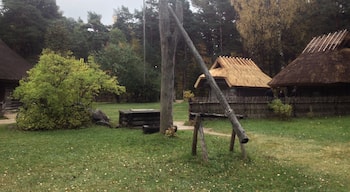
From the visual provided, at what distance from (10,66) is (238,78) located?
1773cm

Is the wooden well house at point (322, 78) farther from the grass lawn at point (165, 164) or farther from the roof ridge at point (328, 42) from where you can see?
the grass lawn at point (165, 164)

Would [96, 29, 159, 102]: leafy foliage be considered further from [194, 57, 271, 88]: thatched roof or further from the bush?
the bush

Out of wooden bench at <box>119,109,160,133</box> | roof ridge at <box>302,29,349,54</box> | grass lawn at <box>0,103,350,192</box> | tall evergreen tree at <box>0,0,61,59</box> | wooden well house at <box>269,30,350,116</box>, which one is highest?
tall evergreen tree at <box>0,0,61,59</box>

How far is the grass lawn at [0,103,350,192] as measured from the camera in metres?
6.40

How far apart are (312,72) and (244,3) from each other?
15.5 meters

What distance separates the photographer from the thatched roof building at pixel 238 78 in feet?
82.7

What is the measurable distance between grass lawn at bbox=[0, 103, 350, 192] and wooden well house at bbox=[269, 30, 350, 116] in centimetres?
638

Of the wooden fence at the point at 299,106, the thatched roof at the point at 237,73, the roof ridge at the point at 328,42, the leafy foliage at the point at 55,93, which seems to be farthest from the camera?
the thatched roof at the point at 237,73

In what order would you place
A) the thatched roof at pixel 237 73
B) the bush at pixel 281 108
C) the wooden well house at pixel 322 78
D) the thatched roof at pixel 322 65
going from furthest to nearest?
the thatched roof at pixel 237 73, the thatched roof at pixel 322 65, the wooden well house at pixel 322 78, the bush at pixel 281 108

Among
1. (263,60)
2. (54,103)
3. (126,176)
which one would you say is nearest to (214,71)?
(263,60)

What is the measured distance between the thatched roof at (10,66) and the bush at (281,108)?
58.4ft

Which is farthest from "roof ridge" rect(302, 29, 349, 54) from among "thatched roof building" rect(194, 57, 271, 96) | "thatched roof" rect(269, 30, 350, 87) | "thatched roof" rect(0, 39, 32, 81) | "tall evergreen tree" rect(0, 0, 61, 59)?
"tall evergreen tree" rect(0, 0, 61, 59)

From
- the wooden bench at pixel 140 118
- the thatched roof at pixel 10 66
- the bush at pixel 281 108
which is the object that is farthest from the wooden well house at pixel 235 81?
the thatched roof at pixel 10 66

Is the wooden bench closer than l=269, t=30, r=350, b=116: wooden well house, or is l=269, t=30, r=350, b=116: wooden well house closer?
the wooden bench
